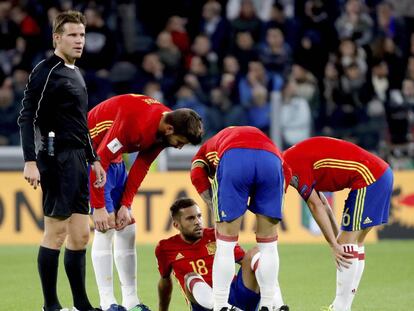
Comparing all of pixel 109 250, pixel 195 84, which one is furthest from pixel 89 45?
pixel 109 250

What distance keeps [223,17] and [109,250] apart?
10206 millimetres

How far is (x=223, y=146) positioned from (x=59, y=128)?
1.15m

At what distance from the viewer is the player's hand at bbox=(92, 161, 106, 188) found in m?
7.82

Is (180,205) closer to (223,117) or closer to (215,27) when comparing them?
(223,117)

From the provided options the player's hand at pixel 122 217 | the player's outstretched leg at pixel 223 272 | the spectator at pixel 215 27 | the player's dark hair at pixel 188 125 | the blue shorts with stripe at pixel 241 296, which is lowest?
the blue shorts with stripe at pixel 241 296

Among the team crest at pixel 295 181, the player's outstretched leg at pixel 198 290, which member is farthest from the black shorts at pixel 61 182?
the team crest at pixel 295 181

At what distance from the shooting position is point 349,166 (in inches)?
328

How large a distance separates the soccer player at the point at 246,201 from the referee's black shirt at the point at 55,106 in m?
1.04

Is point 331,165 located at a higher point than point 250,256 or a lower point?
higher

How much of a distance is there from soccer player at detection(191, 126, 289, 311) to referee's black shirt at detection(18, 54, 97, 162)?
40.9 inches

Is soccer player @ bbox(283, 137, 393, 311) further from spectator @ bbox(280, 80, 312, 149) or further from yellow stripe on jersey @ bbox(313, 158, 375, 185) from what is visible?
spectator @ bbox(280, 80, 312, 149)

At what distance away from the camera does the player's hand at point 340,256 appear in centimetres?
829

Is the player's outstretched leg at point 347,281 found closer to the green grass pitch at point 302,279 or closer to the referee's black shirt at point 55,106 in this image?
the green grass pitch at point 302,279

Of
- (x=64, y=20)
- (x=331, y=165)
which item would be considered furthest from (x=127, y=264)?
(x=64, y=20)
